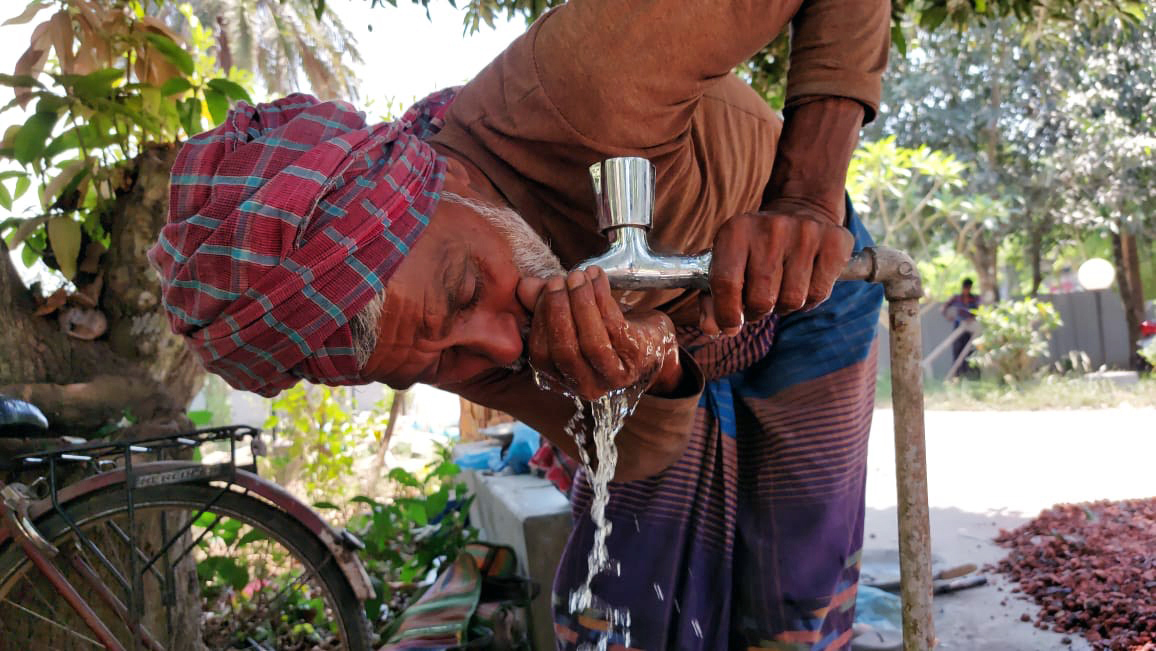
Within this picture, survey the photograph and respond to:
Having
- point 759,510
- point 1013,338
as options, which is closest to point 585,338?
point 759,510

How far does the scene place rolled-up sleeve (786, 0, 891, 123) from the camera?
1.32m

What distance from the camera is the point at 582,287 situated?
974 millimetres

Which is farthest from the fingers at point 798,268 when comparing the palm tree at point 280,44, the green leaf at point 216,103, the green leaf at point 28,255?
the palm tree at point 280,44

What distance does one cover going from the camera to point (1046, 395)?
826 centimetres

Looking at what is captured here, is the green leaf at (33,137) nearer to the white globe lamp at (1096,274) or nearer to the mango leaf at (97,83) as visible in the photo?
the mango leaf at (97,83)

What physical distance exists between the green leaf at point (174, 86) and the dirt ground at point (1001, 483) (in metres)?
2.67

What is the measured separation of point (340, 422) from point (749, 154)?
167 inches

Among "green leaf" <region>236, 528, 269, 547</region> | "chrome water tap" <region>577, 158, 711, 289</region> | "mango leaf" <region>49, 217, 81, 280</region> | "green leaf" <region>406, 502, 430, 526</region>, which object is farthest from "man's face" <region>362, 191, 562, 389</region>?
"green leaf" <region>406, 502, 430, 526</region>

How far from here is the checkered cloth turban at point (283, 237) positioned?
1.05 meters

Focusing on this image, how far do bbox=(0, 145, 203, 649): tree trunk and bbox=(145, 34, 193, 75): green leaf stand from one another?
0.24m

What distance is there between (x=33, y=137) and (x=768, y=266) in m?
2.06

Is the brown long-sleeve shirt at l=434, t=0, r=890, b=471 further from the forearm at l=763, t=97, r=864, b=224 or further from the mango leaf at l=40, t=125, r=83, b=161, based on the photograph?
the mango leaf at l=40, t=125, r=83, b=161

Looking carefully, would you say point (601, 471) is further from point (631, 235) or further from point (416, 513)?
point (416, 513)

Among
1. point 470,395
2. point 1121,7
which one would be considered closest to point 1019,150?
point 1121,7
